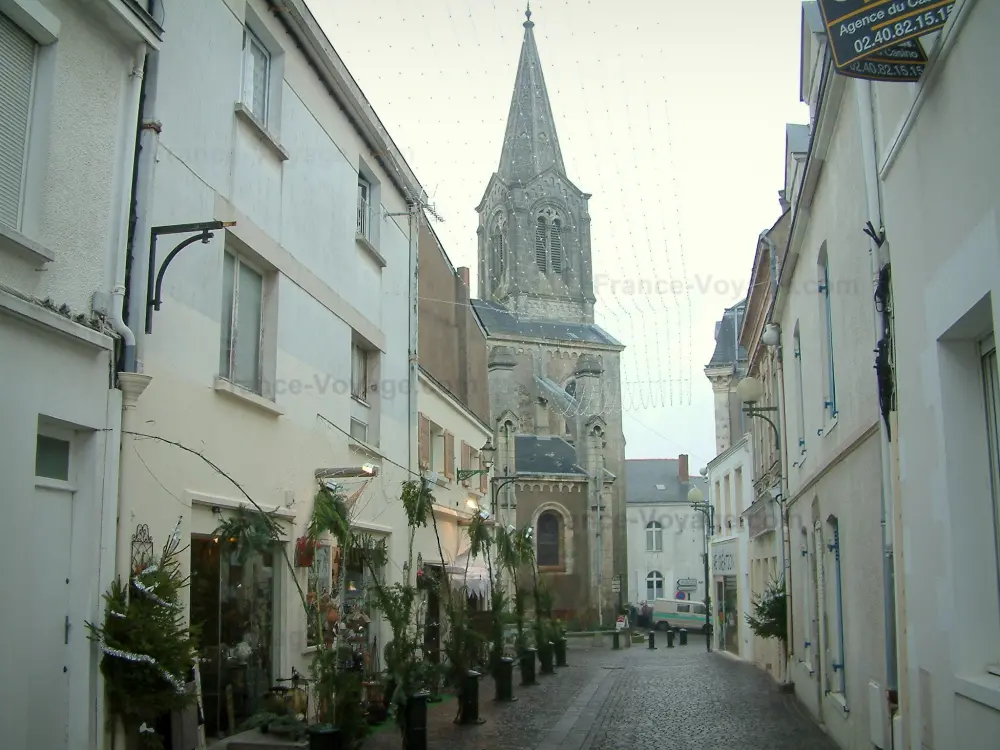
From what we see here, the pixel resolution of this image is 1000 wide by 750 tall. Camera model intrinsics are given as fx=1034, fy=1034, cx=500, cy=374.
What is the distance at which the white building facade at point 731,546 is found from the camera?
29.0 m

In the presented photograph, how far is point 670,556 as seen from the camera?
70.9 m

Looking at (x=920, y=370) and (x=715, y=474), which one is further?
(x=715, y=474)

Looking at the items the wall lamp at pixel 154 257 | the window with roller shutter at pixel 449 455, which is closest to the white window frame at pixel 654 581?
the window with roller shutter at pixel 449 455

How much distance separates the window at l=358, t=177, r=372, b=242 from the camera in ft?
50.6

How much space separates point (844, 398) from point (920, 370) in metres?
4.21

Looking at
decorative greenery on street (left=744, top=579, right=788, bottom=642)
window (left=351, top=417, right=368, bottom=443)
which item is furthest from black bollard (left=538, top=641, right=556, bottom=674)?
window (left=351, top=417, right=368, bottom=443)

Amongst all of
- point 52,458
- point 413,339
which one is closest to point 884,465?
point 52,458

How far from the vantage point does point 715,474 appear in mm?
35781

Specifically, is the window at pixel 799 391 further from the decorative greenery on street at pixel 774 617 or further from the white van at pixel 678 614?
the white van at pixel 678 614

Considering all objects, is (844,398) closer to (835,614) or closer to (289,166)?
(835,614)

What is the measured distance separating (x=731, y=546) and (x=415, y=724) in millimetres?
22881

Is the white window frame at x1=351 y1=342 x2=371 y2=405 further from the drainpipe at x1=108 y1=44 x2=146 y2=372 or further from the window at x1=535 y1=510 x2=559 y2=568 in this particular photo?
the window at x1=535 y1=510 x2=559 y2=568

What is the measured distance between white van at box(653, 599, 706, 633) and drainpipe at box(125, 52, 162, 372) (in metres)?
52.0

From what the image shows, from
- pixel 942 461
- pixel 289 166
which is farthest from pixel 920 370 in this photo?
pixel 289 166
